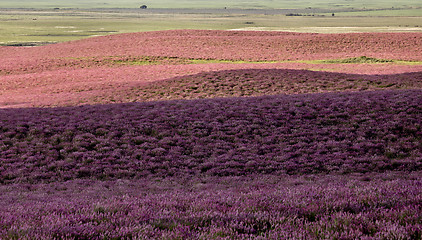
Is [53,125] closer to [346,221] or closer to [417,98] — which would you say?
[346,221]

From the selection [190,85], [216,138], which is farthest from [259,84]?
[216,138]

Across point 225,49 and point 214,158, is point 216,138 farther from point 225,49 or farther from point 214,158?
point 225,49

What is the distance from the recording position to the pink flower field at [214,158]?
22.0ft

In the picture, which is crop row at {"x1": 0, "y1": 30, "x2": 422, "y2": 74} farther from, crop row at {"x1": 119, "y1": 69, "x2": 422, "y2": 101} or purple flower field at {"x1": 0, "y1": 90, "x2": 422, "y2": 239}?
purple flower field at {"x1": 0, "y1": 90, "x2": 422, "y2": 239}

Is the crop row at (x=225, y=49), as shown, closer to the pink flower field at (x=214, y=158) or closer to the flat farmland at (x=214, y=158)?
the pink flower field at (x=214, y=158)

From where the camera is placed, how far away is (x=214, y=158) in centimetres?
1611

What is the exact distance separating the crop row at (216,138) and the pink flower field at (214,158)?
2.7 inches

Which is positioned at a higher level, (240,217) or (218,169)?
(240,217)

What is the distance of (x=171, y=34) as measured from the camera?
264 ft

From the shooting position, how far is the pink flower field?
22.0 feet

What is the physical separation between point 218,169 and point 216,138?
13.0 feet

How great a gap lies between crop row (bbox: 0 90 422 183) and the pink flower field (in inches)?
2.7

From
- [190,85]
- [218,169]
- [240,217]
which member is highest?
[240,217]

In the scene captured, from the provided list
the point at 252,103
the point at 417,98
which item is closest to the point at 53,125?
the point at 252,103
